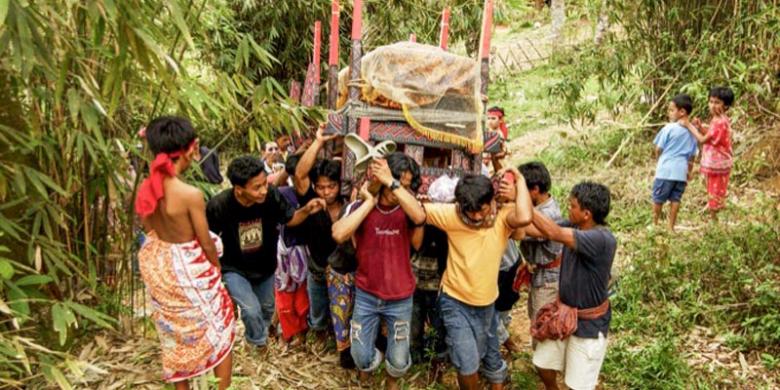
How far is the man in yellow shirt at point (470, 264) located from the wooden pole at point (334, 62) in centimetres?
A: 99

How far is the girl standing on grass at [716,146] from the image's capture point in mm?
5055

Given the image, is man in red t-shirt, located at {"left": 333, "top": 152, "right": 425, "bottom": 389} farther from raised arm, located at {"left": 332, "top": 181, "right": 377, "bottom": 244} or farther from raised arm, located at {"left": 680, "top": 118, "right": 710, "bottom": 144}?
raised arm, located at {"left": 680, "top": 118, "right": 710, "bottom": 144}

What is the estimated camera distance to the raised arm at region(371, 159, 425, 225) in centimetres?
297

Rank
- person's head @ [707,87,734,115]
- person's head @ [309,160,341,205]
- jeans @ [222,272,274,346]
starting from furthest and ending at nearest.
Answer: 1. person's head @ [707,87,734,115]
2. person's head @ [309,160,341,205]
3. jeans @ [222,272,274,346]

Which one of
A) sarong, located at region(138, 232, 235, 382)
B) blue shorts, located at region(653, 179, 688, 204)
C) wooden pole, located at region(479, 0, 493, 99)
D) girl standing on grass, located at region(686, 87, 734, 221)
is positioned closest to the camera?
sarong, located at region(138, 232, 235, 382)

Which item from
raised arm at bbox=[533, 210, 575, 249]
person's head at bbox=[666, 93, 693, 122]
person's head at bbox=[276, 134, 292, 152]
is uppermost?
person's head at bbox=[666, 93, 693, 122]

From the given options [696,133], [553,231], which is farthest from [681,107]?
[553,231]

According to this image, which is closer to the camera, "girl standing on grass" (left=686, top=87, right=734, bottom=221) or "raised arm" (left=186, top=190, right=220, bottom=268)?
"raised arm" (left=186, top=190, right=220, bottom=268)

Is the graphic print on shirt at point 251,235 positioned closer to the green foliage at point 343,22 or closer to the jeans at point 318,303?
the jeans at point 318,303

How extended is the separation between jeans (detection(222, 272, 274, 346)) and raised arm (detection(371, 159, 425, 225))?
3.19ft

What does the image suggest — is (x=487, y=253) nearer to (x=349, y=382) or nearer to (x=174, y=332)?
(x=349, y=382)

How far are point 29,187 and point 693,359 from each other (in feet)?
12.6

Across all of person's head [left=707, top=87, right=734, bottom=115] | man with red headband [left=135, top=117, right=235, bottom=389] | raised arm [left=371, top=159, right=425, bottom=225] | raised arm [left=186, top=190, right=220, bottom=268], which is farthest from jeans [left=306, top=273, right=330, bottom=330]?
person's head [left=707, top=87, right=734, bottom=115]

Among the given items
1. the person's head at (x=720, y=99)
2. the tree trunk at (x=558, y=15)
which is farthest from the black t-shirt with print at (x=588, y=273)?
the tree trunk at (x=558, y=15)
